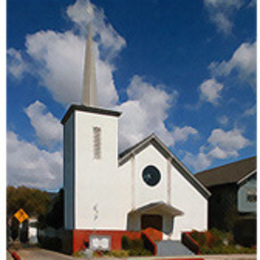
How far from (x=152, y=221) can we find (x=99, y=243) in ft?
15.9

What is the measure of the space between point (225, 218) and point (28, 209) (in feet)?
63.7

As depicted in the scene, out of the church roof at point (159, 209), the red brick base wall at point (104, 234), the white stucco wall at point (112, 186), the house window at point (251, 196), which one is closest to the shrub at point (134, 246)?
the red brick base wall at point (104, 234)

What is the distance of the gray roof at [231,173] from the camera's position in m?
25.6

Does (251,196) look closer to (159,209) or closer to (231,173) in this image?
(231,173)

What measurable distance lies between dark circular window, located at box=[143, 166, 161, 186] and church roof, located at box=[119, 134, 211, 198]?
4.72ft

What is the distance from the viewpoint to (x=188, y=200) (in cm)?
2403

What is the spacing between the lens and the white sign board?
63.5 feet

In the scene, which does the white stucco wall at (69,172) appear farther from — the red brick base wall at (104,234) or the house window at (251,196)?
the house window at (251,196)

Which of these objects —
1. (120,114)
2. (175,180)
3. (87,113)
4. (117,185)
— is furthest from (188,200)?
(87,113)

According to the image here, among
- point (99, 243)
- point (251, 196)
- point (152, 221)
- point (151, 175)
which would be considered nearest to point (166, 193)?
point (151, 175)

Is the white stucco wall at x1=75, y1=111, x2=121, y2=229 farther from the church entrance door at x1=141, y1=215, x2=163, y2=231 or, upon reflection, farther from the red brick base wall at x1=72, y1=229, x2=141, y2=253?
the church entrance door at x1=141, y1=215, x2=163, y2=231

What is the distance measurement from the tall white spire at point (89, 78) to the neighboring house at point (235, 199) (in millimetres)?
13148
